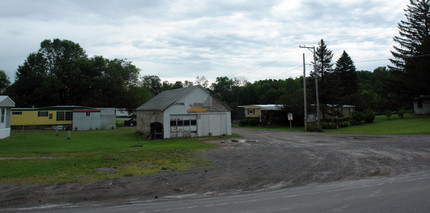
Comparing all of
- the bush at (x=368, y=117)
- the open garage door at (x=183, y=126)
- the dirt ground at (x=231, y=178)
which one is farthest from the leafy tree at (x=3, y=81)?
the bush at (x=368, y=117)

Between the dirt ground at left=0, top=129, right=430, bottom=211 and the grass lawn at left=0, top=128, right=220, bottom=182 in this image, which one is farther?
the grass lawn at left=0, top=128, right=220, bottom=182

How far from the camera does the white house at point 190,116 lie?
77.9ft

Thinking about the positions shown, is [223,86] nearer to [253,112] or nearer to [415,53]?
[253,112]

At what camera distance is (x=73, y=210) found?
22.0ft

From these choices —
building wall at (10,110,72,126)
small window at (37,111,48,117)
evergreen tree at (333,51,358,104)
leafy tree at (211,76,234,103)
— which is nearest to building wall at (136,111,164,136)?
building wall at (10,110,72,126)

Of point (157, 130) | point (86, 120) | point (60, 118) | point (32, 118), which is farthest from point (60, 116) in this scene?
point (157, 130)

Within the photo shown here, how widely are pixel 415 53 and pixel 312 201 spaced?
4152 cm

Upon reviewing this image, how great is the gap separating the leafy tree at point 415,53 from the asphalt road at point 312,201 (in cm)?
3406

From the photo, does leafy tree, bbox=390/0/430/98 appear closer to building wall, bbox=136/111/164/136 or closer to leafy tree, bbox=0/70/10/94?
building wall, bbox=136/111/164/136

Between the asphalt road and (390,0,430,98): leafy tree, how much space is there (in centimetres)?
3406

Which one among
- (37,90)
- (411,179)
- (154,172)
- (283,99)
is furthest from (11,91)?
(411,179)

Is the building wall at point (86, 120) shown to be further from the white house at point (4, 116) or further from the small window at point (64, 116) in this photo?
the white house at point (4, 116)

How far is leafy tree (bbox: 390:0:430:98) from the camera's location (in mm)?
34844

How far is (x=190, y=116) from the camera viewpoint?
24.9 metres
